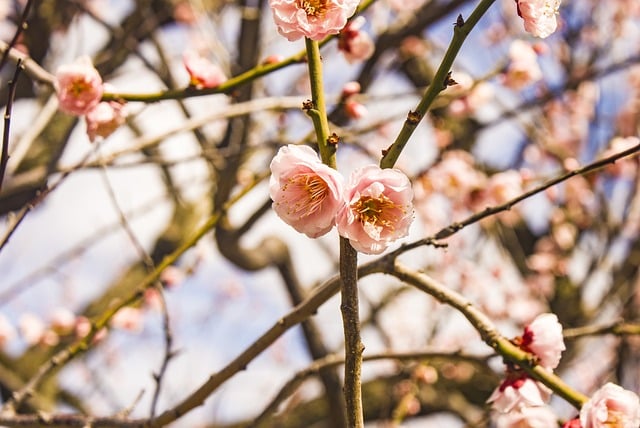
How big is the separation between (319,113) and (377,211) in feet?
0.52

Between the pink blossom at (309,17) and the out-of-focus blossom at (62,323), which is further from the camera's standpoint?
the out-of-focus blossom at (62,323)

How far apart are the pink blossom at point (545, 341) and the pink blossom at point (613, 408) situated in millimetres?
85

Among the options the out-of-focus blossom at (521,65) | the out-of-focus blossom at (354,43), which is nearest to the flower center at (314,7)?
the out-of-focus blossom at (354,43)

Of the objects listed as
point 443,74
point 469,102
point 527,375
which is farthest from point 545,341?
point 469,102

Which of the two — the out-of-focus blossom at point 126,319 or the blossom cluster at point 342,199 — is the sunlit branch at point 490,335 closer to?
the blossom cluster at point 342,199

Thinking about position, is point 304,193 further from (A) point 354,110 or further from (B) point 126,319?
(B) point 126,319

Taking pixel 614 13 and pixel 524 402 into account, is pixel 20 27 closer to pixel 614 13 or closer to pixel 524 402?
pixel 524 402

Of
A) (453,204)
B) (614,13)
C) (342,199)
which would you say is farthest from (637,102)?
(342,199)

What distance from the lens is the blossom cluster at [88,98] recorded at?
46.7 inches

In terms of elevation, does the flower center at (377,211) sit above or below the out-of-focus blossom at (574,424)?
above

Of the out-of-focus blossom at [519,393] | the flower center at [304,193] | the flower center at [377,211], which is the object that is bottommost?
the out-of-focus blossom at [519,393]

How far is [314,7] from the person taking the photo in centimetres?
87

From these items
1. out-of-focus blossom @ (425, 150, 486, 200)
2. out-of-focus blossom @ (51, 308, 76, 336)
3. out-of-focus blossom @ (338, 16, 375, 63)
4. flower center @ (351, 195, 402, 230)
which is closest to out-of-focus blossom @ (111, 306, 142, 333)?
out-of-focus blossom @ (51, 308, 76, 336)

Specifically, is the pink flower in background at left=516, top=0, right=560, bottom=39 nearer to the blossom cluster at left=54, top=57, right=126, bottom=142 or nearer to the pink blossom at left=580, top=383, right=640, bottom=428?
the pink blossom at left=580, top=383, right=640, bottom=428
